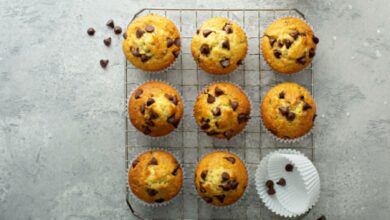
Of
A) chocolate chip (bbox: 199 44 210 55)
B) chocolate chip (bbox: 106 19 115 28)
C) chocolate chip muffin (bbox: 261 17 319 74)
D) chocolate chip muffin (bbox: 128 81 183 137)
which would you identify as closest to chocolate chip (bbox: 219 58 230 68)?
chocolate chip (bbox: 199 44 210 55)

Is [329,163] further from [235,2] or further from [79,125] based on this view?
[79,125]

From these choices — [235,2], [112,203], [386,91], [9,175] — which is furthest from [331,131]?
[9,175]

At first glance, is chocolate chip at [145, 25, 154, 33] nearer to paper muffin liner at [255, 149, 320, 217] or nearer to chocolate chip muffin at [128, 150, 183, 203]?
chocolate chip muffin at [128, 150, 183, 203]

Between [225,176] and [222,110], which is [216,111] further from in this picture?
[225,176]

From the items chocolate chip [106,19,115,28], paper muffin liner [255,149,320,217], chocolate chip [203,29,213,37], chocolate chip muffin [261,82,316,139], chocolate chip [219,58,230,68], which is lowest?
paper muffin liner [255,149,320,217]

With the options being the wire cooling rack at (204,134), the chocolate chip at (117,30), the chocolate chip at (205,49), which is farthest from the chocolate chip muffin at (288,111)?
the chocolate chip at (117,30)
